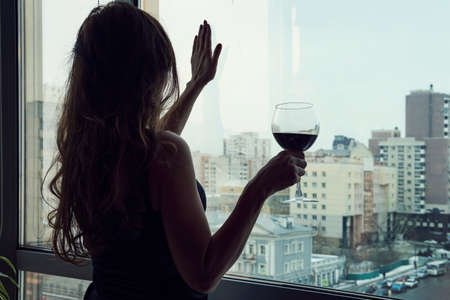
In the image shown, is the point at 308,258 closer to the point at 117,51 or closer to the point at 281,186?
the point at 281,186

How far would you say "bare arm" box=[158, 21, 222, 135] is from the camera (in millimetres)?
1395

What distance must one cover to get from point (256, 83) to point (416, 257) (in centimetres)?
68

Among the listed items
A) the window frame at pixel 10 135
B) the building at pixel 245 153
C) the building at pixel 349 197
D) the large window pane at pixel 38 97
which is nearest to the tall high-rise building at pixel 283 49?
the building at pixel 245 153

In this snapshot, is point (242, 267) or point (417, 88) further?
point (242, 267)

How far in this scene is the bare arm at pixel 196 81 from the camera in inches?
54.9

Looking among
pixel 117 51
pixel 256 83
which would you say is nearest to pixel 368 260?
pixel 256 83

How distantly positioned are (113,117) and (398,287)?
2.79ft

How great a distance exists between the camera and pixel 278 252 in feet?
5.01

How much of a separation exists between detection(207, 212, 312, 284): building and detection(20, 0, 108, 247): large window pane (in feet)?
3.36

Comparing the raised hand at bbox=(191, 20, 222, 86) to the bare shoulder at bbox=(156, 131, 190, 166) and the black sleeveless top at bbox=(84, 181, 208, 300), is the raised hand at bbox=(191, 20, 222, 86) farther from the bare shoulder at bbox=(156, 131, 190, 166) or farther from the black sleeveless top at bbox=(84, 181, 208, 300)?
the black sleeveless top at bbox=(84, 181, 208, 300)

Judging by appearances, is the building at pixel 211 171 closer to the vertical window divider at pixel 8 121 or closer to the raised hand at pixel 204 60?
the raised hand at pixel 204 60

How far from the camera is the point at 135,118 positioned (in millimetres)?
1107

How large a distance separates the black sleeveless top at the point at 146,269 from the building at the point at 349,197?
450 mm

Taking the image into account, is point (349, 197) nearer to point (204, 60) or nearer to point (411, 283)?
point (411, 283)
